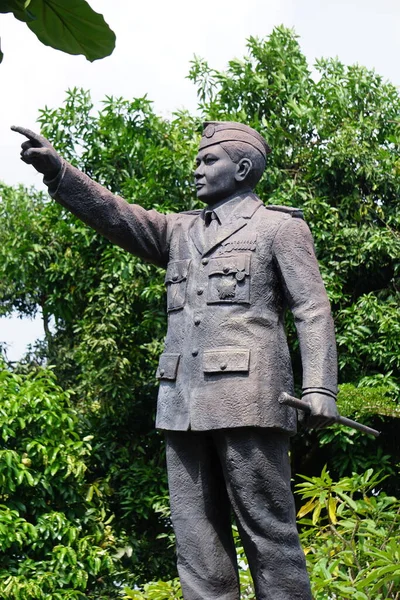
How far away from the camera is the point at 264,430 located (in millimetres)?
4449

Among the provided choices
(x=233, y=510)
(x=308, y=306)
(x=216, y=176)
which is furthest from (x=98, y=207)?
(x=233, y=510)

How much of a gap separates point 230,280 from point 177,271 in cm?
31

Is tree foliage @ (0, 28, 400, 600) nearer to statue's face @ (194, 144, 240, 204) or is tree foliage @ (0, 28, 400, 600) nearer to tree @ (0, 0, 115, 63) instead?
statue's face @ (194, 144, 240, 204)

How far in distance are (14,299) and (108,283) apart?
2.85 metres

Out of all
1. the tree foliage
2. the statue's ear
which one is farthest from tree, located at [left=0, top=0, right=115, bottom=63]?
the tree foliage

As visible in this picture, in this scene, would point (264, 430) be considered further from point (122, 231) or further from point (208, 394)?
point (122, 231)

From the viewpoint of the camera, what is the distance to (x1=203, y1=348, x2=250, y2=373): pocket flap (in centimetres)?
445

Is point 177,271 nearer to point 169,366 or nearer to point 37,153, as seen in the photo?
point 169,366

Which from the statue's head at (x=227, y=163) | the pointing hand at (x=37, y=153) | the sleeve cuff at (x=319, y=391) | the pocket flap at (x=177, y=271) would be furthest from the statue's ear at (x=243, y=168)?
the sleeve cuff at (x=319, y=391)

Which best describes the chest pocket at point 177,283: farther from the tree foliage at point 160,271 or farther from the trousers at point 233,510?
the tree foliage at point 160,271

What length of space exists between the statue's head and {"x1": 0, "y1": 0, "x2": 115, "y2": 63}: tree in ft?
8.15

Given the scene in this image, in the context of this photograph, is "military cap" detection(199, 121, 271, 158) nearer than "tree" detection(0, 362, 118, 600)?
Yes

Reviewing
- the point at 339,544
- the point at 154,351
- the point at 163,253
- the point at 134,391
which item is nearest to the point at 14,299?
the point at 134,391

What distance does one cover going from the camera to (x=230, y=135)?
4.91 metres
